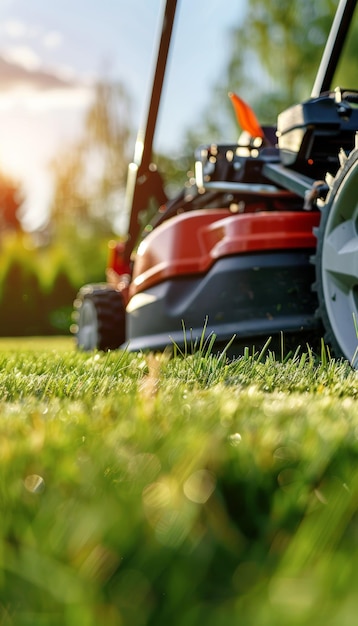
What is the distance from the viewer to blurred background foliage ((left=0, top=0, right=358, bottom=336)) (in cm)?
1580

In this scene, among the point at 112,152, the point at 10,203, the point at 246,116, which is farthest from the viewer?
the point at 10,203

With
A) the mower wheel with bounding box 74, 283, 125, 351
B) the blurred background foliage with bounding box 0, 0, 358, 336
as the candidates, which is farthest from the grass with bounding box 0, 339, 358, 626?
the blurred background foliage with bounding box 0, 0, 358, 336

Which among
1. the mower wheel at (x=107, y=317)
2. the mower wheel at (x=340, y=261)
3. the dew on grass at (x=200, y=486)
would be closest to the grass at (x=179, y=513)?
the dew on grass at (x=200, y=486)

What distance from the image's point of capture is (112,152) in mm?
27906

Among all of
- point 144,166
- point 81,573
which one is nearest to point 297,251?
point 144,166

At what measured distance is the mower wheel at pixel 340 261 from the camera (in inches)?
91.5

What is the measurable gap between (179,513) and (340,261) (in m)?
1.72

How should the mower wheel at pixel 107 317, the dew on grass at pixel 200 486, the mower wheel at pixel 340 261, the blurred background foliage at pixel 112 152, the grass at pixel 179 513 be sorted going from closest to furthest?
the grass at pixel 179 513
the dew on grass at pixel 200 486
the mower wheel at pixel 340 261
the mower wheel at pixel 107 317
the blurred background foliage at pixel 112 152

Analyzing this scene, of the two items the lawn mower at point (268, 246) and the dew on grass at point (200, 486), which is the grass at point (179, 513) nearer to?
the dew on grass at point (200, 486)

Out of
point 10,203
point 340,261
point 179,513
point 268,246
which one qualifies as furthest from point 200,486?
point 10,203

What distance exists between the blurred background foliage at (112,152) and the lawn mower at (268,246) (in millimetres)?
11800

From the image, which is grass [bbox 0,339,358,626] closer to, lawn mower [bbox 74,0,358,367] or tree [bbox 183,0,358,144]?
lawn mower [bbox 74,0,358,367]

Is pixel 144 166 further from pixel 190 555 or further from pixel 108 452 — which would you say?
pixel 190 555

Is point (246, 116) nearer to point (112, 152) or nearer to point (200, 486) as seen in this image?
point (200, 486)
